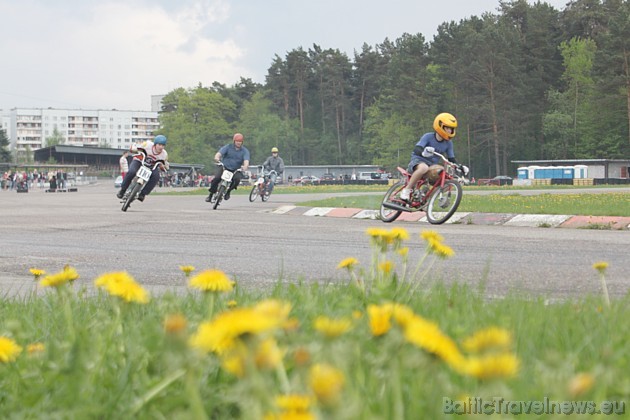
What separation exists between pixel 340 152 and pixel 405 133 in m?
21.7

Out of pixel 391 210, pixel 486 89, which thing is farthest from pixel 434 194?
pixel 486 89

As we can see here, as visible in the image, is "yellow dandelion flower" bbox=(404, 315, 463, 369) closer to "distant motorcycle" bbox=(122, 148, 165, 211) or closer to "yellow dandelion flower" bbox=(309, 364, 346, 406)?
"yellow dandelion flower" bbox=(309, 364, 346, 406)

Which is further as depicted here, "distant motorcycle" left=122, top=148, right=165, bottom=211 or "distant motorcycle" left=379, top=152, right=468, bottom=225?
"distant motorcycle" left=122, top=148, right=165, bottom=211

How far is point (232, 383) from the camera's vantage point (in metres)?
1.91

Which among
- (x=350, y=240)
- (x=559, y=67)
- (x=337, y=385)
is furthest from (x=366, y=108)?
(x=337, y=385)

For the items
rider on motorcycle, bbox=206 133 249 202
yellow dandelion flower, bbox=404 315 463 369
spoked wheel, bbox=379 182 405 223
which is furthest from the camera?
rider on motorcycle, bbox=206 133 249 202

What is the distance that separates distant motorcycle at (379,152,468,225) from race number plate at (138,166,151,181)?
6.02m

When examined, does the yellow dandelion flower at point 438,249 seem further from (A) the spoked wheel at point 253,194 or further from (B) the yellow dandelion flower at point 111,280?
(A) the spoked wheel at point 253,194

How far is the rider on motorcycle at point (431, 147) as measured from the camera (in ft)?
41.5

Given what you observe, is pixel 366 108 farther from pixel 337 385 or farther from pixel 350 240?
pixel 337 385

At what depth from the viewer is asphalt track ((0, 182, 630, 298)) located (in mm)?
4793

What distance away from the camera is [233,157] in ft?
63.8

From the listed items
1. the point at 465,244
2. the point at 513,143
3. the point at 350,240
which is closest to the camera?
the point at 465,244

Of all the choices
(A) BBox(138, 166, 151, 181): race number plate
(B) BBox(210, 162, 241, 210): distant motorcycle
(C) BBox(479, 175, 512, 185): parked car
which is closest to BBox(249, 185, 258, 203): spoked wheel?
(B) BBox(210, 162, 241, 210): distant motorcycle
